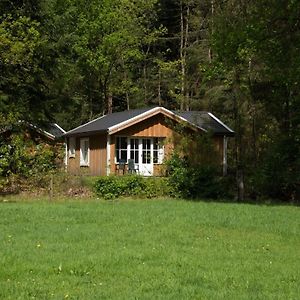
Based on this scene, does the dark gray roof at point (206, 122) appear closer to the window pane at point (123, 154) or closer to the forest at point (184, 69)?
the forest at point (184, 69)

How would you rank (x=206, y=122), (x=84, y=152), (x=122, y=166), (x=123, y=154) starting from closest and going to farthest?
(x=122, y=166) → (x=123, y=154) → (x=206, y=122) → (x=84, y=152)

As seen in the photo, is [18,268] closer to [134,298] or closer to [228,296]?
[134,298]

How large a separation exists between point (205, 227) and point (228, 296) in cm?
725

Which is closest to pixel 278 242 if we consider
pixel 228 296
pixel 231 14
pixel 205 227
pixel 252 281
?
pixel 205 227

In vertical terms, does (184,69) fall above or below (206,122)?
above

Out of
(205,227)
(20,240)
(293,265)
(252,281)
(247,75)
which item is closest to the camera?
(252,281)

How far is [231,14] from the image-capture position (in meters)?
23.0

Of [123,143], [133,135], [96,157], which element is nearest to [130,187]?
[133,135]

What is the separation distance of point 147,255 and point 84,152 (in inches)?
1072

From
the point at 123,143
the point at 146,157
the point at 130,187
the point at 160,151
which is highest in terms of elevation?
the point at 123,143

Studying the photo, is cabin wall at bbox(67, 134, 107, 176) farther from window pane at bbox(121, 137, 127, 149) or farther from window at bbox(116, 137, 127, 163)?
window pane at bbox(121, 137, 127, 149)

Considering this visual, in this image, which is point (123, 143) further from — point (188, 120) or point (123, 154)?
point (188, 120)

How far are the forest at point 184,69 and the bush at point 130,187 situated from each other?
3681 millimetres

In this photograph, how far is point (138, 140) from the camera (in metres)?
34.0
